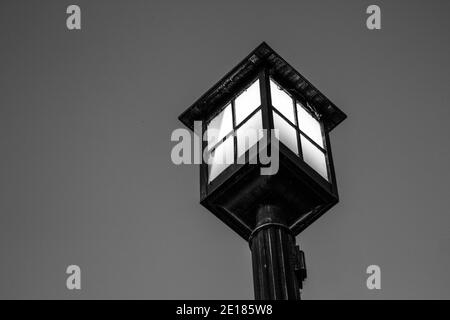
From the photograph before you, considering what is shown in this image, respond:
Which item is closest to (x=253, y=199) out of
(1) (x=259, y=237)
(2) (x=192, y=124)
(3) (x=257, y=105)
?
(1) (x=259, y=237)

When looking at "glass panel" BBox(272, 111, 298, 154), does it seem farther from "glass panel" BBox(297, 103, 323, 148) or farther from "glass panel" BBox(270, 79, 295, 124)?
"glass panel" BBox(297, 103, 323, 148)

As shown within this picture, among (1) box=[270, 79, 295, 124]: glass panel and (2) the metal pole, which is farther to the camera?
(1) box=[270, 79, 295, 124]: glass panel

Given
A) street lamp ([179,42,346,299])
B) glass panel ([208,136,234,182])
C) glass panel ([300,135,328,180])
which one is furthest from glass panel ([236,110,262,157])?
glass panel ([300,135,328,180])

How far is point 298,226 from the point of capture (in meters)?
9.01

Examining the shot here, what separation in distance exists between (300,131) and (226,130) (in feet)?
2.59

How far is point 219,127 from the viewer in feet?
32.0

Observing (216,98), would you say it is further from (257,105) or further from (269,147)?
(269,147)

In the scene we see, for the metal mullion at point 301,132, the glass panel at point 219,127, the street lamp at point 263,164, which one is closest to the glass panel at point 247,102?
the street lamp at point 263,164

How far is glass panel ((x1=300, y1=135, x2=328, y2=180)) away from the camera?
9094 millimetres

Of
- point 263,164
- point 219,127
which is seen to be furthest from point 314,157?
point 219,127

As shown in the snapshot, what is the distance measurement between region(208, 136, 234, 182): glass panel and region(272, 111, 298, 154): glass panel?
1.69 ft

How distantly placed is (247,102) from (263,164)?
122 centimetres

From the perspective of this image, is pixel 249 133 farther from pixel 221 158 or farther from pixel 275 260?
pixel 275 260
